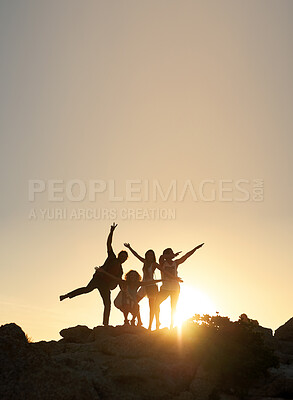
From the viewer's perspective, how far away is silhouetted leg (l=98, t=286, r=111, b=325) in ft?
66.0

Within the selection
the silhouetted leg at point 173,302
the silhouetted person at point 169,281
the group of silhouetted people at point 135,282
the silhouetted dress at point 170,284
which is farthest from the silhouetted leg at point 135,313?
the silhouetted leg at point 173,302

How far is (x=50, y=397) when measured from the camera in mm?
14125

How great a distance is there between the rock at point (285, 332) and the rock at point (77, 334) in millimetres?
12903

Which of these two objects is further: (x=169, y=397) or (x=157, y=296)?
(x=157, y=296)

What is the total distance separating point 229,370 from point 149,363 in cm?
284

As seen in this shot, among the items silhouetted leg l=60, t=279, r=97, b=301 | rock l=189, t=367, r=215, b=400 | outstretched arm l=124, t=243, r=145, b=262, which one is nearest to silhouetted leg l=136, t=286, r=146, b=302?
outstretched arm l=124, t=243, r=145, b=262

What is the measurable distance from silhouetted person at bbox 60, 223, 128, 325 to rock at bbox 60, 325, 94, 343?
2094 millimetres

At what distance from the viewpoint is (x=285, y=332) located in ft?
96.8

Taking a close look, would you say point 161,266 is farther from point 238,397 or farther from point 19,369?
point 19,369

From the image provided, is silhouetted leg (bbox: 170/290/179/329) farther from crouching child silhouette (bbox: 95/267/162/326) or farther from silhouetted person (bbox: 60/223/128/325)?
silhouetted person (bbox: 60/223/128/325)

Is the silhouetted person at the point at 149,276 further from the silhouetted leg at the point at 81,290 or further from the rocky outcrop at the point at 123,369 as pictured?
the silhouetted leg at the point at 81,290

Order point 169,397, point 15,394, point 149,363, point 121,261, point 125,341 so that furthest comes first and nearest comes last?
point 121,261, point 125,341, point 149,363, point 169,397, point 15,394

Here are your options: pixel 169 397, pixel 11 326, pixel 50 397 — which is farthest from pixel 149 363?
pixel 11 326

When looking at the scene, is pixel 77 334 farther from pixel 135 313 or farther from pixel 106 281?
pixel 106 281
